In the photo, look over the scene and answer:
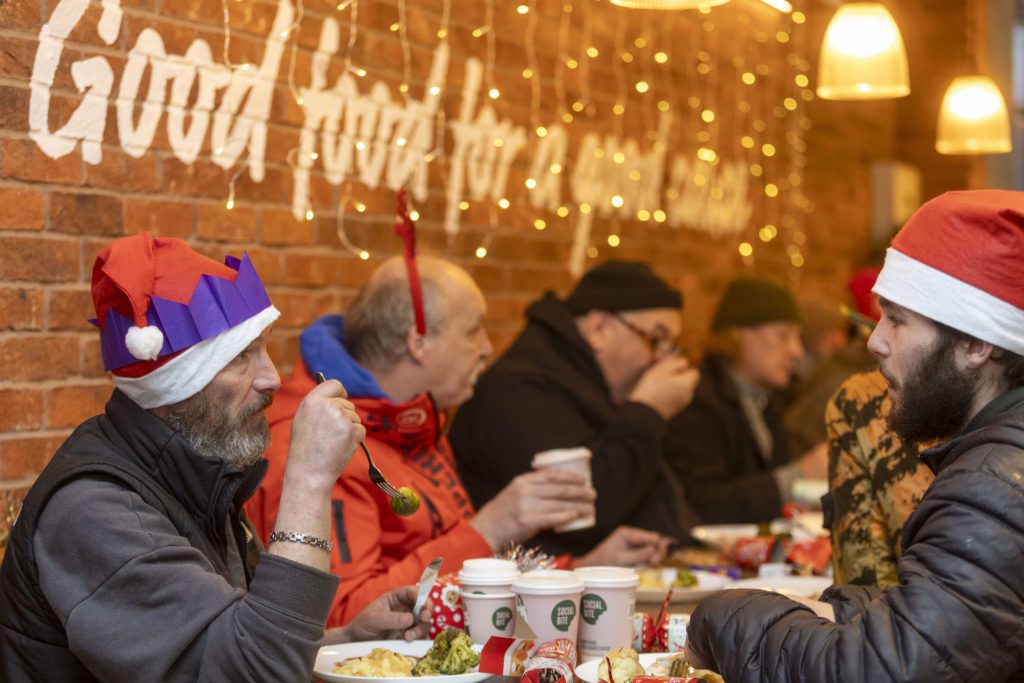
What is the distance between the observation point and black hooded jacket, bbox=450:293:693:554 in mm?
3828

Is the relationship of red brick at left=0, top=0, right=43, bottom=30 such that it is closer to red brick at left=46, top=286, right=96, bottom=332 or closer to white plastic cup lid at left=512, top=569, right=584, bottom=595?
red brick at left=46, top=286, right=96, bottom=332


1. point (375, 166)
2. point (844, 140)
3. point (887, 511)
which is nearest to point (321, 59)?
point (375, 166)

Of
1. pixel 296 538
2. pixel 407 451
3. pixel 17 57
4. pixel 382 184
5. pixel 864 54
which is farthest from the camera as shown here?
pixel 864 54

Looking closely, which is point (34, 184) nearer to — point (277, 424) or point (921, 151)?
point (277, 424)

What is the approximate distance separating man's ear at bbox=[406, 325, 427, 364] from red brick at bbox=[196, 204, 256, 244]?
1.68 ft

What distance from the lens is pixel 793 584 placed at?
11.3 ft

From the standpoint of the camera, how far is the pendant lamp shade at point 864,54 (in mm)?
4637

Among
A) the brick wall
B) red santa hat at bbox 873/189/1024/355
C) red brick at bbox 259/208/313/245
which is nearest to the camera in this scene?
red santa hat at bbox 873/189/1024/355

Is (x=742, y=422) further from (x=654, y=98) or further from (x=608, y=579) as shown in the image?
(x=608, y=579)

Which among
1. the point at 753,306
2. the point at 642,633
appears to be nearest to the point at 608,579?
the point at 642,633

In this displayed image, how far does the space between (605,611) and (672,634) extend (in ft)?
0.57

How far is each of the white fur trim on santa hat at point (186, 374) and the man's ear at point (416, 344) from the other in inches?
41.7

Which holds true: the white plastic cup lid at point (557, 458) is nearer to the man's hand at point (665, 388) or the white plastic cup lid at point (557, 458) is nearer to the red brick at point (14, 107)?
the man's hand at point (665, 388)

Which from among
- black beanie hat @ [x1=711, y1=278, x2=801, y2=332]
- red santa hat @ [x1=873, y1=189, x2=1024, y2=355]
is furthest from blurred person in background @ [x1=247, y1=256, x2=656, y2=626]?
black beanie hat @ [x1=711, y1=278, x2=801, y2=332]
